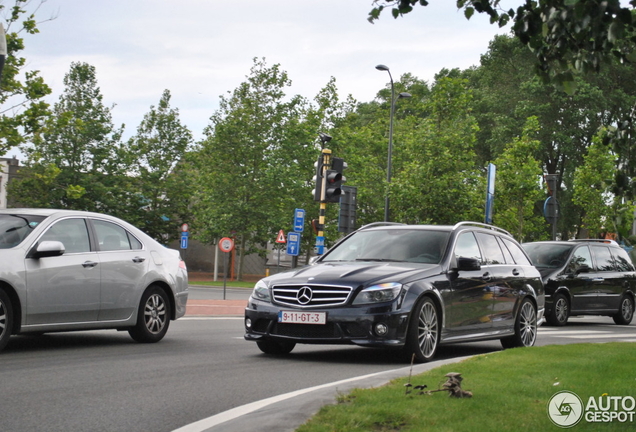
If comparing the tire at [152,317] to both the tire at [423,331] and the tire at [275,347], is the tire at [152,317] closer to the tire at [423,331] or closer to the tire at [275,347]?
the tire at [275,347]

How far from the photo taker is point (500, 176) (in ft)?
120

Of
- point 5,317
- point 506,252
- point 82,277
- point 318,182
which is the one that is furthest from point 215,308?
point 5,317

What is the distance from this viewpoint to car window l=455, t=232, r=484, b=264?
1105 cm

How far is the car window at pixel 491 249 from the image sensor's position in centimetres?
1180

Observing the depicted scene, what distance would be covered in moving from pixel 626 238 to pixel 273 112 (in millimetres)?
46191

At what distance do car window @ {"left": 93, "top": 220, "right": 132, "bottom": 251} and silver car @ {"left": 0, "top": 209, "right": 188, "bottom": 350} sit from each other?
0.01 metres

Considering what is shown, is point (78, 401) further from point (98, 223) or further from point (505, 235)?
point (505, 235)

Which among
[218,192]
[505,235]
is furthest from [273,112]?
[505,235]

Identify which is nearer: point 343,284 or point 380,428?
point 380,428

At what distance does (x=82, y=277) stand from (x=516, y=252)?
19.7ft

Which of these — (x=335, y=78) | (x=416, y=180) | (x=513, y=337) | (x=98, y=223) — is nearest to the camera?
(x=98, y=223)

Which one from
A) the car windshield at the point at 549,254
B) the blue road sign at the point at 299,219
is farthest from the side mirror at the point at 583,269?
the blue road sign at the point at 299,219

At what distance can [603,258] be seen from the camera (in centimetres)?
2055

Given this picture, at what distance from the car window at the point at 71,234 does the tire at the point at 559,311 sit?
37.6ft
